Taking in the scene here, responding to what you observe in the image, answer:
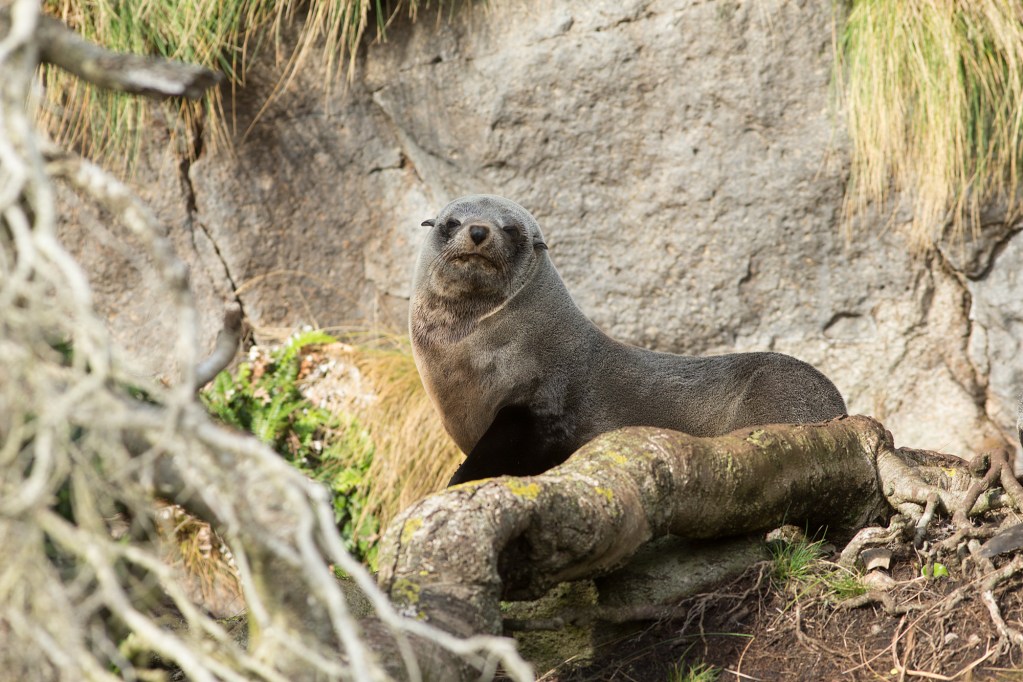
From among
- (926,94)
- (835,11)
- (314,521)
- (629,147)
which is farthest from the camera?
(629,147)

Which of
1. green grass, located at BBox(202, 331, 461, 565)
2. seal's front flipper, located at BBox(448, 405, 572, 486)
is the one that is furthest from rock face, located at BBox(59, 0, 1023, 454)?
seal's front flipper, located at BBox(448, 405, 572, 486)

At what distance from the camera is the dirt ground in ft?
10.6

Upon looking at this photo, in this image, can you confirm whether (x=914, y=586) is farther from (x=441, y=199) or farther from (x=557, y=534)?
(x=441, y=199)

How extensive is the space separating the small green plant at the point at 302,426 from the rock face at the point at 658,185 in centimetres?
63

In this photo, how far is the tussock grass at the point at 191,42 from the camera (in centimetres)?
700

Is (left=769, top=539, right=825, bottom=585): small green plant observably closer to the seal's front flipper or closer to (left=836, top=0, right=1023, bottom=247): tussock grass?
the seal's front flipper

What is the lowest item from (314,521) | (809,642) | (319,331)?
(809,642)

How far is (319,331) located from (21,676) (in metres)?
5.81

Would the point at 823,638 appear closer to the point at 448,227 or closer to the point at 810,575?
the point at 810,575

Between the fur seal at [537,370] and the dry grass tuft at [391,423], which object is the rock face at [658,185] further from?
the fur seal at [537,370]

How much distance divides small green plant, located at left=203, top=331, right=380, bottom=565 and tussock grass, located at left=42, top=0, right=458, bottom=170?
1632 millimetres

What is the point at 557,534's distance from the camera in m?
3.14

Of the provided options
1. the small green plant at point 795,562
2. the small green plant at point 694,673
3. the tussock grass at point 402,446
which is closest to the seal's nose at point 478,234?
the tussock grass at point 402,446

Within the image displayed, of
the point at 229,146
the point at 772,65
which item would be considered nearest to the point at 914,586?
the point at 772,65
